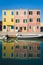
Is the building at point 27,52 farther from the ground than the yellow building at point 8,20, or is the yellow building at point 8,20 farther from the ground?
the yellow building at point 8,20

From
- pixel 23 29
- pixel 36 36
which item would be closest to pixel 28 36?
pixel 36 36

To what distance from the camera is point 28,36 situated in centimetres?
4403

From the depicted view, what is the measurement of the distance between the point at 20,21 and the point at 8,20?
134 inches

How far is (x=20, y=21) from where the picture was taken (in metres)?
56.8

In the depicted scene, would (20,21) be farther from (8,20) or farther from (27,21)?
(8,20)

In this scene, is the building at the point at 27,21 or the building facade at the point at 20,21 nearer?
the building at the point at 27,21

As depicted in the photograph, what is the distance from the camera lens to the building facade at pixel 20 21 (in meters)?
56.4

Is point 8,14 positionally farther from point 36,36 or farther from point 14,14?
point 36,36

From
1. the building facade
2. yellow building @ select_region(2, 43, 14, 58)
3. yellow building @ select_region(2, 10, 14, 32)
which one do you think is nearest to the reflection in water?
yellow building @ select_region(2, 43, 14, 58)

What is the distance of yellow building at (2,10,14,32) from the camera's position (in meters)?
56.6

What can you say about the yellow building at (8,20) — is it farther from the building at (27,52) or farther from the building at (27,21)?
the building at (27,52)

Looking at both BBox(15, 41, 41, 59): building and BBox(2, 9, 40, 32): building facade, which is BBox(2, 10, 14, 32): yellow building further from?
BBox(15, 41, 41, 59): building

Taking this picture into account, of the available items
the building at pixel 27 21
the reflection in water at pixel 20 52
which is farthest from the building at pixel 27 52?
the building at pixel 27 21

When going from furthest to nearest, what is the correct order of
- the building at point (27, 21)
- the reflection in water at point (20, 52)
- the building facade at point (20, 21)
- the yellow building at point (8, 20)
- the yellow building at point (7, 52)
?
1. the yellow building at point (8, 20)
2. the building facade at point (20, 21)
3. the building at point (27, 21)
4. the reflection in water at point (20, 52)
5. the yellow building at point (7, 52)
